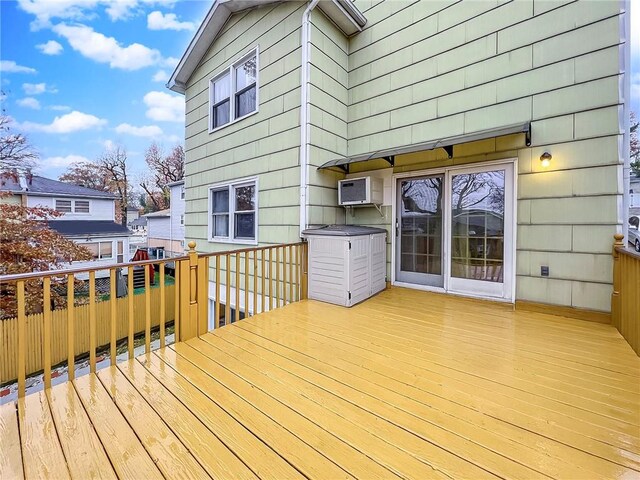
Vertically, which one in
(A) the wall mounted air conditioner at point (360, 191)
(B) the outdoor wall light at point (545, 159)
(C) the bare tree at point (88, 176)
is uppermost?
(C) the bare tree at point (88, 176)

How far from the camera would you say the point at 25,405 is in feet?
5.76

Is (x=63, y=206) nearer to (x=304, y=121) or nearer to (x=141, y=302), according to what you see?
(x=141, y=302)

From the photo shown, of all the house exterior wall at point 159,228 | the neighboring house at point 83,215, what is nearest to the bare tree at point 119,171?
the house exterior wall at point 159,228

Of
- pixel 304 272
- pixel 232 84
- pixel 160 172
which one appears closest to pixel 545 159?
pixel 304 272

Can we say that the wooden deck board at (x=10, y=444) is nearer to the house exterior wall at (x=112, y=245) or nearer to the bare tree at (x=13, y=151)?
the bare tree at (x=13, y=151)

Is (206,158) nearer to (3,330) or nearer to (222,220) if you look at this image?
(222,220)

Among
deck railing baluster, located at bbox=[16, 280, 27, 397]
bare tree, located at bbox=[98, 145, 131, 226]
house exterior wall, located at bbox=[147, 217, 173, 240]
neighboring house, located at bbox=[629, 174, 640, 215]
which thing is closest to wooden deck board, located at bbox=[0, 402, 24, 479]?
deck railing baluster, located at bbox=[16, 280, 27, 397]

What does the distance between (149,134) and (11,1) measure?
1921 cm

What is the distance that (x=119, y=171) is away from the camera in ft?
67.1

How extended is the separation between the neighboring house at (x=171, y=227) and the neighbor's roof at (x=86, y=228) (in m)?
2.70

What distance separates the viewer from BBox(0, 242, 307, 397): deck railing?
80.7 inches

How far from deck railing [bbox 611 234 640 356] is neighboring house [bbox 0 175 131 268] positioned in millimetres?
14497

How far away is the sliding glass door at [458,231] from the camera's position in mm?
3775

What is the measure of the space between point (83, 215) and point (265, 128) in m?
13.1
